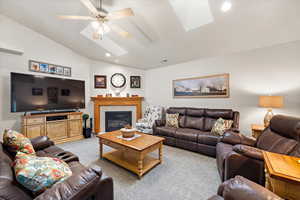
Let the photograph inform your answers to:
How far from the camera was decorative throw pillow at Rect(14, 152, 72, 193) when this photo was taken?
867mm

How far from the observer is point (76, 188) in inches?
34.9

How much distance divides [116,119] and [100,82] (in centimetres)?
155

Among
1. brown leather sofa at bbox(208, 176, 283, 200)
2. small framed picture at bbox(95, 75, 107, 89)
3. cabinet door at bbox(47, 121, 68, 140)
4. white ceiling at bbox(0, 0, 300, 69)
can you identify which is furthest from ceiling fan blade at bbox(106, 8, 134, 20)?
cabinet door at bbox(47, 121, 68, 140)

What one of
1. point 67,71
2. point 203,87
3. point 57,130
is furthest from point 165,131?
point 67,71

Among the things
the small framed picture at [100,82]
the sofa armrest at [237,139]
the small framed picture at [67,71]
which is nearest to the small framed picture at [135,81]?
the small framed picture at [100,82]

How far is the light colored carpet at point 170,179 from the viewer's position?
167 centimetres

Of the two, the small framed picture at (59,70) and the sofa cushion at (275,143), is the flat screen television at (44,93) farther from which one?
the sofa cushion at (275,143)

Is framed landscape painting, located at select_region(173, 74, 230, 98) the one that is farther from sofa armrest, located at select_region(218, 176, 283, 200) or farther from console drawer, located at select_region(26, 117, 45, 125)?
console drawer, located at select_region(26, 117, 45, 125)

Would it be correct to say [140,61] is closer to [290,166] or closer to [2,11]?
[2,11]

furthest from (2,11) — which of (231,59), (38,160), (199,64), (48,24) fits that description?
(231,59)

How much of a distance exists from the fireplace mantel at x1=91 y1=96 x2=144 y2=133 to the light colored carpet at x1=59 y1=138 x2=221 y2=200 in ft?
5.78

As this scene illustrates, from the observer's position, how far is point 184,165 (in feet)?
7.84

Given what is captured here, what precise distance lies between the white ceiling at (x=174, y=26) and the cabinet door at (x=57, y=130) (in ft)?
7.90

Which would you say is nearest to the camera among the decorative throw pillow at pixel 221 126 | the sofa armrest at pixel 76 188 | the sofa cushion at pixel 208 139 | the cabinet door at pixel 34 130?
the sofa armrest at pixel 76 188
